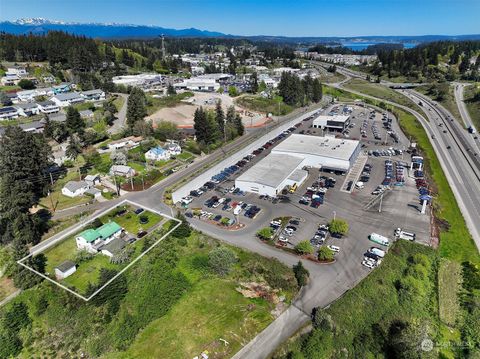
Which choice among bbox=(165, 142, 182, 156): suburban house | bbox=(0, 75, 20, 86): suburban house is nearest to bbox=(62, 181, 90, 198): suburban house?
bbox=(165, 142, 182, 156): suburban house

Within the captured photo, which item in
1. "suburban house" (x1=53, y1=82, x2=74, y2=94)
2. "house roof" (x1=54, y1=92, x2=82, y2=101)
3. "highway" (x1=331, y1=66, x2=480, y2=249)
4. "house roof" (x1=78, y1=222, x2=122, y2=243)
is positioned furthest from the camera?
"suburban house" (x1=53, y1=82, x2=74, y2=94)

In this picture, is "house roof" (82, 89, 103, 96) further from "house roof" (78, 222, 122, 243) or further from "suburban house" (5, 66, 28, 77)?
"house roof" (78, 222, 122, 243)

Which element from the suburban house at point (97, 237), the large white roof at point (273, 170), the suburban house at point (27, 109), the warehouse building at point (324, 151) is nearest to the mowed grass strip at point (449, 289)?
the large white roof at point (273, 170)

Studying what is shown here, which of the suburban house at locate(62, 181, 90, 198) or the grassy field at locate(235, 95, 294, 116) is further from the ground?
the grassy field at locate(235, 95, 294, 116)

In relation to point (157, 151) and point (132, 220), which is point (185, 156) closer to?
point (157, 151)

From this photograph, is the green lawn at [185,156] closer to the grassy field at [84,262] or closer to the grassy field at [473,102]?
the grassy field at [84,262]

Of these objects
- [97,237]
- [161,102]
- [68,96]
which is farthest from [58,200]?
[161,102]
